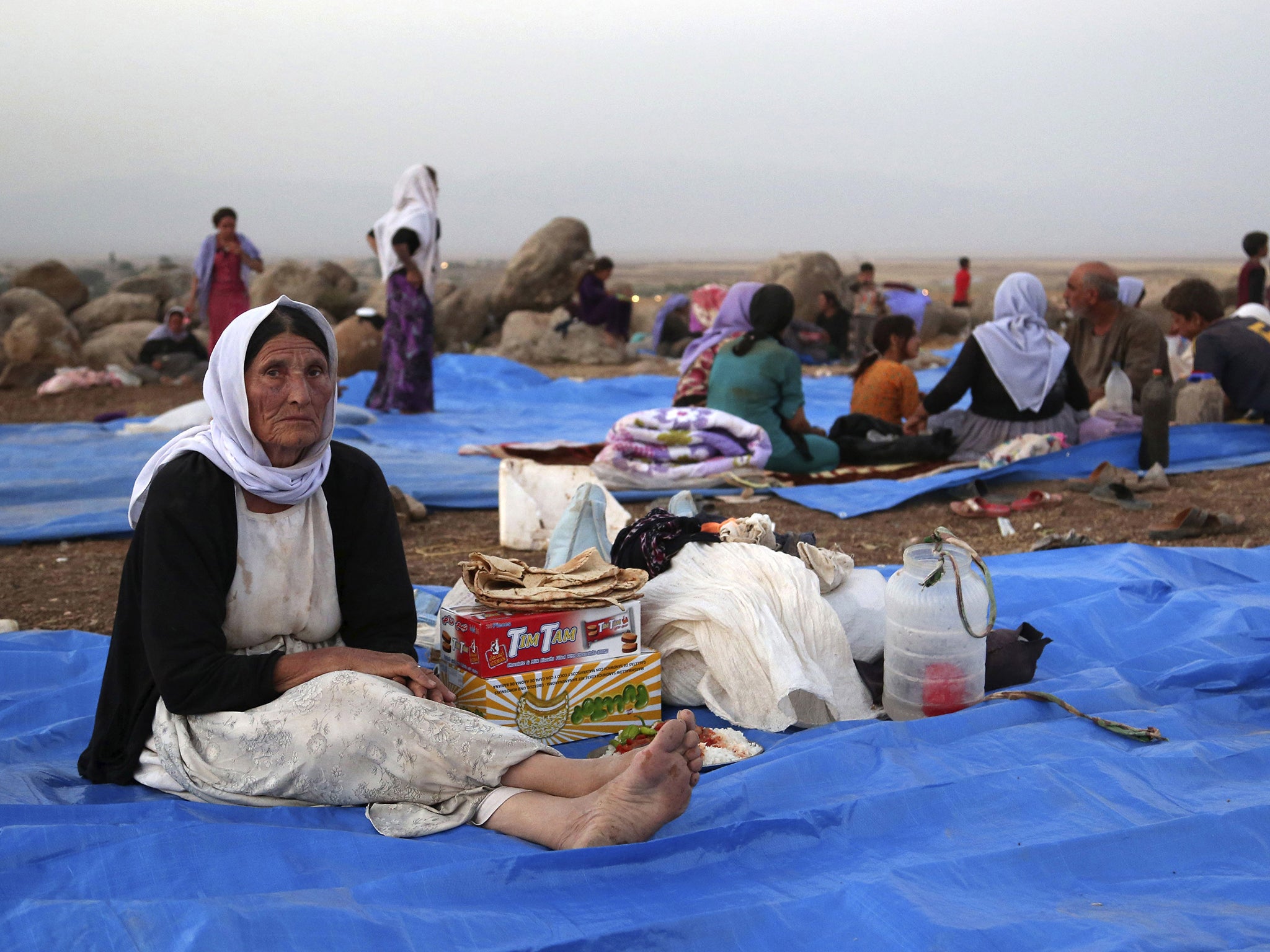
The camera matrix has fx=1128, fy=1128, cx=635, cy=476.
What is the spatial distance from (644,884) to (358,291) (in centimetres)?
1801

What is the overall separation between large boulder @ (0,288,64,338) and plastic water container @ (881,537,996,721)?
13.3m

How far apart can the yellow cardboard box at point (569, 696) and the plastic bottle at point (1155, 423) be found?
4.05m

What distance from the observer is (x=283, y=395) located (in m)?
2.27

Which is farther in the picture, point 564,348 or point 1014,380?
point 564,348

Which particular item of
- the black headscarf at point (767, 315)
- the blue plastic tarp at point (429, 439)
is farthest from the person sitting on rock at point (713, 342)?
the blue plastic tarp at point (429, 439)

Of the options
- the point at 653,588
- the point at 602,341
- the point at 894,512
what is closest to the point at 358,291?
the point at 602,341

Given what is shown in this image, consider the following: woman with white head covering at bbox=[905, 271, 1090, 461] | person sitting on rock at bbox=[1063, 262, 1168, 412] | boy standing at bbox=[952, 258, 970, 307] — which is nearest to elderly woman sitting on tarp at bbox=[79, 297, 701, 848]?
woman with white head covering at bbox=[905, 271, 1090, 461]

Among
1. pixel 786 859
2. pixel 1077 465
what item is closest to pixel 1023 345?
pixel 1077 465

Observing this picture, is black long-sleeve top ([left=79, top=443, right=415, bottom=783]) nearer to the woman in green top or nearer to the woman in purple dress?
the woman in green top

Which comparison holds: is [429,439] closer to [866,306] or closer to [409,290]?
[409,290]

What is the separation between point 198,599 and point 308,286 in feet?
54.0

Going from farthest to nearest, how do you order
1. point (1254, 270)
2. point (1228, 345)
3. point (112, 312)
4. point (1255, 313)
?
1. point (112, 312)
2. point (1254, 270)
3. point (1255, 313)
4. point (1228, 345)

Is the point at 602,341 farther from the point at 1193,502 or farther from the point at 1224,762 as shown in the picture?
the point at 1224,762

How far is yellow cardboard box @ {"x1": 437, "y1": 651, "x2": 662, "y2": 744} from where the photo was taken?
267cm
